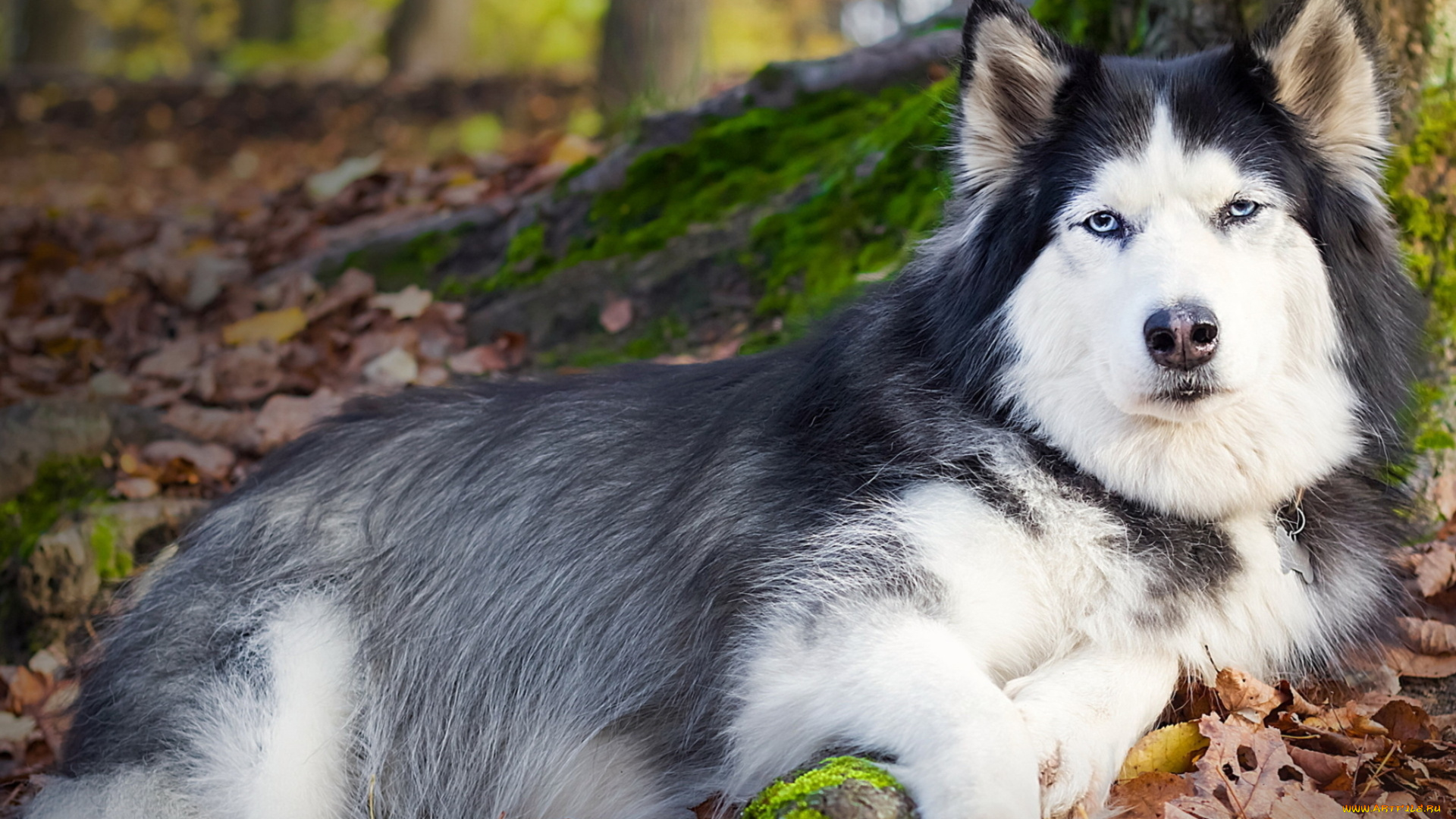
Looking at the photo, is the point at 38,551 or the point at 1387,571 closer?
the point at 1387,571

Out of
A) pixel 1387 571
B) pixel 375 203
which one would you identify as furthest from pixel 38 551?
pixel 1387 571

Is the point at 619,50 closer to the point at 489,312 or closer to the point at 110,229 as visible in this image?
the point at 110,229

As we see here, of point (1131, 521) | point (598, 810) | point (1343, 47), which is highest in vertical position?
point (1343, 47)

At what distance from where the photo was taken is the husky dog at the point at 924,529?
271 centimetres

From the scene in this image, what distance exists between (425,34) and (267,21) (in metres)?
5.79

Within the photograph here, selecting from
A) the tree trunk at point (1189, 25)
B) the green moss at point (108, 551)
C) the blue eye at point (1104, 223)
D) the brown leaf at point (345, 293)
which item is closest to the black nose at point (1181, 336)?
the blue eye at point (1104, 223)

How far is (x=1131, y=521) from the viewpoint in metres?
2.92

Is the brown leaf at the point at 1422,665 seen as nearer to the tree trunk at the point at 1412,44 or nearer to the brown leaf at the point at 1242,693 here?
the brown leaf at the point at 1242,693

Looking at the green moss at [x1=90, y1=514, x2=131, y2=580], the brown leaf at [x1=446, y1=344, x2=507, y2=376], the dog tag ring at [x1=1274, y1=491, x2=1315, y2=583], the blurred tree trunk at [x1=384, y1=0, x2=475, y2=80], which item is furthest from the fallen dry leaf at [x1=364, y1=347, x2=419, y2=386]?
the blurred tree trunk at [x1=384, y1=0, x2=475, y2=80]

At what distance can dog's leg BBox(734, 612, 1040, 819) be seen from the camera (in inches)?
91.6

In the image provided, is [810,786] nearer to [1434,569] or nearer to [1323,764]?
[1323,764]

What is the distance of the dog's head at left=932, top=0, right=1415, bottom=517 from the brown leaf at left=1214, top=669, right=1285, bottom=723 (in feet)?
1.33

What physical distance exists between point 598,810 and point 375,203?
5.67 m

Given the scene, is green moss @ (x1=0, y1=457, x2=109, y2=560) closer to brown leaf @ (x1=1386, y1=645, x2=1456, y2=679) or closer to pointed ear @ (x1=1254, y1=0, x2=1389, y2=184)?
pointed ear @ (x1=1254, y1=0, x2=1389, y2=184)
